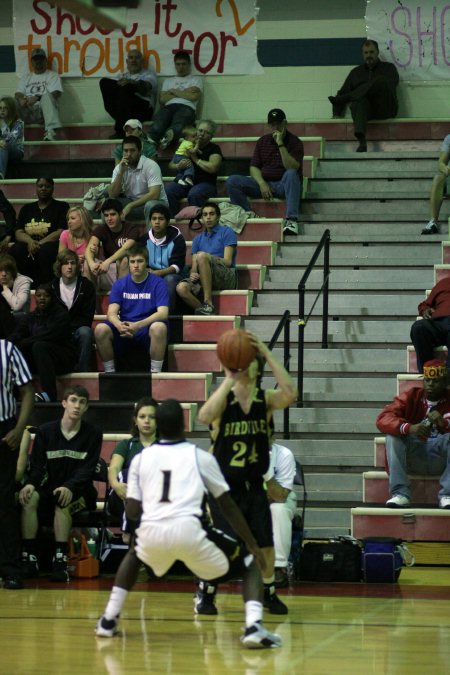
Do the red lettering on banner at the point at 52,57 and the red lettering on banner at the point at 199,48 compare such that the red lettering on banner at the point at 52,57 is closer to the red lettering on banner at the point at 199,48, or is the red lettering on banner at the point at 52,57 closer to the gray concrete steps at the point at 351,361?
the red lettering on banner at the point at 199,48

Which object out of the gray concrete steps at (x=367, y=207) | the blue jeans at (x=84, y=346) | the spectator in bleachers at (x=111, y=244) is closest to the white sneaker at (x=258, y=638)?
the blue jeans at (x=84, y=346)

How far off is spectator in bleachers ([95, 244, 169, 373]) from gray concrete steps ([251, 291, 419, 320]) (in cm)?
131

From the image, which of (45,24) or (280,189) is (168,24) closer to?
(45,24)

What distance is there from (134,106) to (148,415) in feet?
21.5

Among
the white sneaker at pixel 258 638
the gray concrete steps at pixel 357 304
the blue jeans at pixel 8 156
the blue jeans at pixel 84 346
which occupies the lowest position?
the white sneaker at pixel 258 638

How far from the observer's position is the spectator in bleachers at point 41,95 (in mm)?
14008

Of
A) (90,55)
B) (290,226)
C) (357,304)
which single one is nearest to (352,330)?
(357,304)

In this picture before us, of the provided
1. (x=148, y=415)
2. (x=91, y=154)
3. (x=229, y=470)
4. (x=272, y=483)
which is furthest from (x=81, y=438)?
(x=91, y=154)

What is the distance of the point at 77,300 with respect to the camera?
32.7 ft

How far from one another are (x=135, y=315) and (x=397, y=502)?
269cm

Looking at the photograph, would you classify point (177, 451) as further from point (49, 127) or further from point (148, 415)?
point (49, 127)

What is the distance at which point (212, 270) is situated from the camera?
418 inches

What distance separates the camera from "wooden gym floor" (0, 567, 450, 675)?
5254 millimetres

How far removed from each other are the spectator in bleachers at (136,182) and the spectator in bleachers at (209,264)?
77 cm
